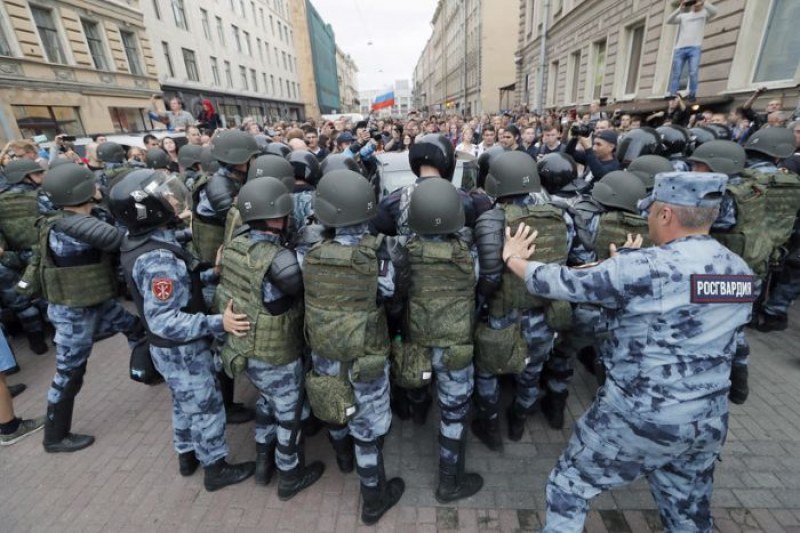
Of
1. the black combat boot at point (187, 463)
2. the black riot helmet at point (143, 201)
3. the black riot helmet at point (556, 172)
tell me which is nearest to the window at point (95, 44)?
the black riot helmet at point (143, 201)

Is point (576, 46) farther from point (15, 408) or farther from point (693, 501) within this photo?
point (15, 408)

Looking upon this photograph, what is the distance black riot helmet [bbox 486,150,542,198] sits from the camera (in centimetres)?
288

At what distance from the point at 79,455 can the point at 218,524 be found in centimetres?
172

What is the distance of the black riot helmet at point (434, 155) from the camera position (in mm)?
3506

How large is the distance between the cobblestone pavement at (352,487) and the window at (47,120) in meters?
16.2

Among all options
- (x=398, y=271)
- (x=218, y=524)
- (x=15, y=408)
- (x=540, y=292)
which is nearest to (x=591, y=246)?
(x=540, y=292)

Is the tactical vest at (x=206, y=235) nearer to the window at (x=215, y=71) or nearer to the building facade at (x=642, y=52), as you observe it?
the building facade at (x=642, y=52)

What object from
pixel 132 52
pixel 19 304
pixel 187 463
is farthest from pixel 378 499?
pixel 132 52

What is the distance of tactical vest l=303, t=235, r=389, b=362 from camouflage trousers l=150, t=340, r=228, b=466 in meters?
1.04

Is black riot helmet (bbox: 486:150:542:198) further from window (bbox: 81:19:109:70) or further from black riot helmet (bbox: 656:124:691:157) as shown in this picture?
window (bbox: 81:19:109:70)

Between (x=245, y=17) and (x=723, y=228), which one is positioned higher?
(x=245, y=17)

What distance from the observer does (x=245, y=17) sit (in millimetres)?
34781

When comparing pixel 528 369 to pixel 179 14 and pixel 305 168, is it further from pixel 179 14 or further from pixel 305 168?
pixel 179 14

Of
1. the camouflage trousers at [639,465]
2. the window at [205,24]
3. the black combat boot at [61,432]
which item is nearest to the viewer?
the camouflage trousers at [639,465]
